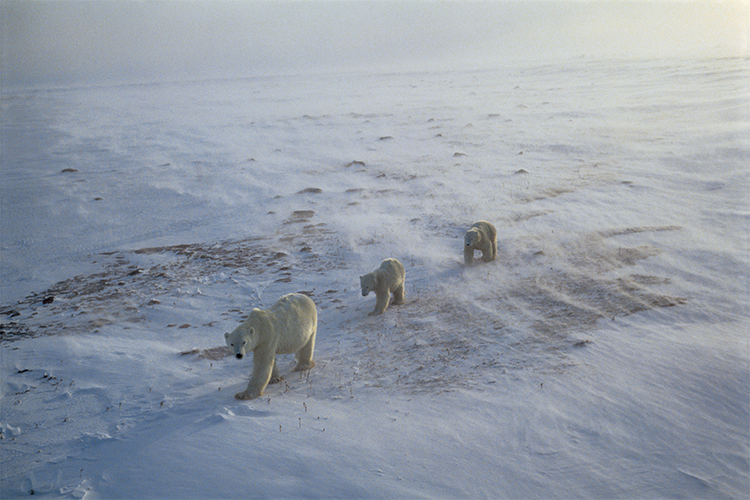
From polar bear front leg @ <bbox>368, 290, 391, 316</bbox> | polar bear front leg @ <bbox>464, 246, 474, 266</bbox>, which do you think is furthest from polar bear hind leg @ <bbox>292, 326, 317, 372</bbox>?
polar bear front leg @ <bbox>464, 246, 474, 266</bbox>

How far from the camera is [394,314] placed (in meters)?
7.43

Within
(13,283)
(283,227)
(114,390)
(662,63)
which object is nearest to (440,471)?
(114,390)

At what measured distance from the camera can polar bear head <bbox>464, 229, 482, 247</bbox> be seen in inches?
328

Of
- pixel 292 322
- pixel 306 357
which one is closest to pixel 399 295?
pixel 306 357

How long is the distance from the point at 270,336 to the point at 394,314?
2387 mm

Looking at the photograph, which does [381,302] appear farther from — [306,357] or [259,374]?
[259,374]

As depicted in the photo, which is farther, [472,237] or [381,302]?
[472,237]

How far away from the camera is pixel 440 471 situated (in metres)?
4.30

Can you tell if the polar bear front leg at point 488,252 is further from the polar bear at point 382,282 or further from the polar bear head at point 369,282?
the polar bear head at point 369,282

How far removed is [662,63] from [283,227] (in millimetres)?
32936

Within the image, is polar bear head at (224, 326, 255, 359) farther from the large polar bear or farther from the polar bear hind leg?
the polar bear hind leg

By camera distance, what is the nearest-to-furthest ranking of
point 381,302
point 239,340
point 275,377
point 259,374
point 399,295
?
point 239,340
point 259,374
point 275,377
point 381,302
point 399,295

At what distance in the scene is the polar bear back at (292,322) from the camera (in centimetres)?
561

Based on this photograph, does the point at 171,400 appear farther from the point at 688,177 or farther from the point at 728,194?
the point at 688,177
